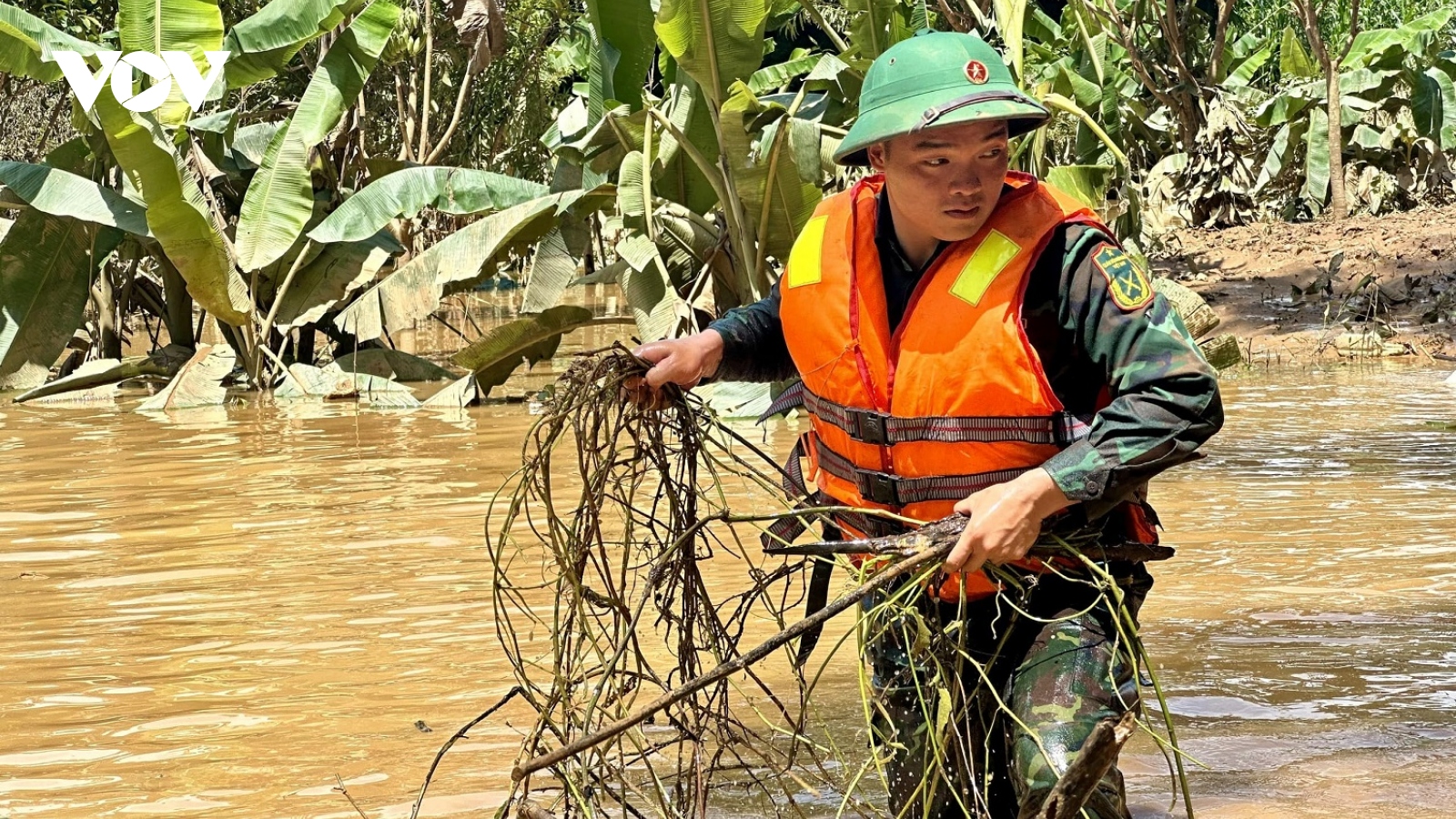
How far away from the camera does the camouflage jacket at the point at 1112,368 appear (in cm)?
231

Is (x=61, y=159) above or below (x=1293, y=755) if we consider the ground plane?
above

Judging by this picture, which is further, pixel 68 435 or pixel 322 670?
pixel 68 435

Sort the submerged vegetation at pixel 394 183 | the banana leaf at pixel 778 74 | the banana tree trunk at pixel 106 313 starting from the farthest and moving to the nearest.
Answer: the banana leaf at pixel 778 74, the banana tree trunk at pixel 106 313, the submerged vegetation at pixel 394 183

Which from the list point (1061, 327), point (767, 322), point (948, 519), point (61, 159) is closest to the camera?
point (948, 519)

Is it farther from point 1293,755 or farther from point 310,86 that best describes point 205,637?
point 310,86

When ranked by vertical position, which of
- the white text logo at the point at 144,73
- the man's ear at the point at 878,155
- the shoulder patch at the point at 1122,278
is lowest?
the shoulder patch at the point at 1122,278

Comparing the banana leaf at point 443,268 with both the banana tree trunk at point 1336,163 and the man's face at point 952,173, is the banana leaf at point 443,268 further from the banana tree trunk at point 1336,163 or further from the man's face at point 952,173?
the banana tree trunk at point 1336,163

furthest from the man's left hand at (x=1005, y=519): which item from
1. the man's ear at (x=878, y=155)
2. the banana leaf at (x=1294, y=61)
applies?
the banana leaf at (x=1294, y=61)

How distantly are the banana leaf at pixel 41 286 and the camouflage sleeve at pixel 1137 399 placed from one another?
10.4 m

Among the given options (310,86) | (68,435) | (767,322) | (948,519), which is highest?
(310,86)

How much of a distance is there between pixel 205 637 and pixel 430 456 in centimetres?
361

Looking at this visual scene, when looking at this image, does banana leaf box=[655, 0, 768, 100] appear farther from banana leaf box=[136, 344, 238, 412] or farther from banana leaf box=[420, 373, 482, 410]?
banana leaf box=[136, 344, 238, 412]

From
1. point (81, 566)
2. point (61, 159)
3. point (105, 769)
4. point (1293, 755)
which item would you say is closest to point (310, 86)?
point (61, 159)

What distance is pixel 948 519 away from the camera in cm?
232
